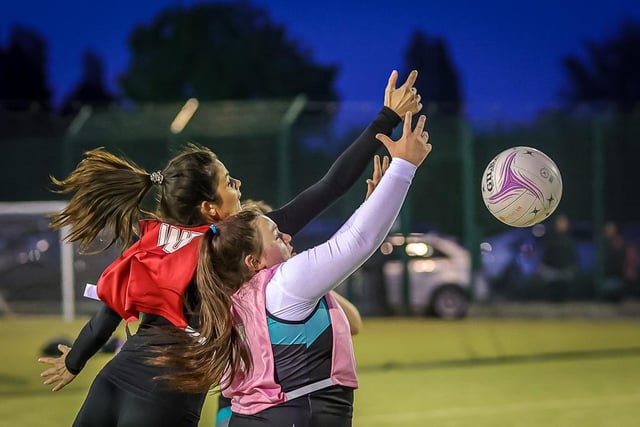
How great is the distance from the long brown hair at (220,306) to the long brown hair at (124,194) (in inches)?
20.4

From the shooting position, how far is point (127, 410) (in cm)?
372

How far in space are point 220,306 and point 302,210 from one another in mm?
704

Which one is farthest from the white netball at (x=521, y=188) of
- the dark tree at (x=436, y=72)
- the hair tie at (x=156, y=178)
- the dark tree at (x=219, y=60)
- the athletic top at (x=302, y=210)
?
the dark tree at (x=436, y=72)

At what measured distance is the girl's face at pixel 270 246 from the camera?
139 inches

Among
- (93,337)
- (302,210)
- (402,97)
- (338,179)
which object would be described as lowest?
(93,337)

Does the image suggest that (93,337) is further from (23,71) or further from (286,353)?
(23,71)

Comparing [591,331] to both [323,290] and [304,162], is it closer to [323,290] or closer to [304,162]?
[304,162]

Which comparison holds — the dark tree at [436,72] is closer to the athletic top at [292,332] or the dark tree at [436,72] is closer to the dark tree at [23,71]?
the dark tree at [23,71]

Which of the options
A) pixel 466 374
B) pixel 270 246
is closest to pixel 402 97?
pixel 270 246

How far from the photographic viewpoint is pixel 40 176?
10.5 metres

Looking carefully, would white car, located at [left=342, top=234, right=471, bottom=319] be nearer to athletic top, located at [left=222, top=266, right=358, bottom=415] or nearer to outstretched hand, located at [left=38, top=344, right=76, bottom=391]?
outstretched hand, located at [left=38, top=344, right=76, bottom=391]

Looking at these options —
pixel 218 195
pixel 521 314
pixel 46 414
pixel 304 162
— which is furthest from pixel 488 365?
pixel 218 195

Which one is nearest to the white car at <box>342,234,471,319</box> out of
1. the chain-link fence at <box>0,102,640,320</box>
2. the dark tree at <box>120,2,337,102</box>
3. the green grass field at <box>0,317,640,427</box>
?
the chain-link fence at <box>0,102,640,320</box>

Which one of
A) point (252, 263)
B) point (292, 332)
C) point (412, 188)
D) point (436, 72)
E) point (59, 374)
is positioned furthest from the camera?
point (436, 72)
